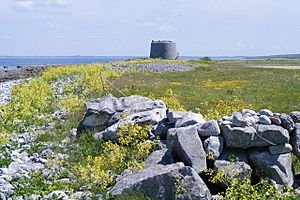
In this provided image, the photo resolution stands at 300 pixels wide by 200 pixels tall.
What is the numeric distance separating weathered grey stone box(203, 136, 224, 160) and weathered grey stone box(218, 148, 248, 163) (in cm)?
12

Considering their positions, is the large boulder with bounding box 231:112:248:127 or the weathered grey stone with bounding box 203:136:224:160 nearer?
the weathered grey stone with bounding box 203:136:224:160

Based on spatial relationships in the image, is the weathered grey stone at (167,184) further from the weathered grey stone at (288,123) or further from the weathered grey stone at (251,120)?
the weathered grey stone at (288,123)

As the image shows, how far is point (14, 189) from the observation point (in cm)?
889

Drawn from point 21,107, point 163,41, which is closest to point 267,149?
point 21,107

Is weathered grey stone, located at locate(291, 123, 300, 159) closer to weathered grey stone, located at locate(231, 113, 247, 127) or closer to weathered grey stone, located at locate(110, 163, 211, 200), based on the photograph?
weathered grey stone, located at locate(231, 113, 247, 127)

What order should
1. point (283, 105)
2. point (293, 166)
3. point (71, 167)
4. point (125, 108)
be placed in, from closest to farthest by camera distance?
point (293, 166) < point (71, 167) < point (125, 108) < point (283, 105)

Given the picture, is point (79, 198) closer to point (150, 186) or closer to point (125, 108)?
point (150, 186)

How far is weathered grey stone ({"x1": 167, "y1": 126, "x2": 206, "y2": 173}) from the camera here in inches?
336

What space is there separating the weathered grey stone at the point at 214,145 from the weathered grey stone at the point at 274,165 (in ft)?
2.03

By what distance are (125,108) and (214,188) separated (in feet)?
16.2

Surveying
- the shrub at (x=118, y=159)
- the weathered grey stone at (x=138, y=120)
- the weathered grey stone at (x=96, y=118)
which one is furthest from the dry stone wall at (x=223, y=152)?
the weathered grey stone at (x=96, y=118)

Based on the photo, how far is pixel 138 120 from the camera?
37.8 feet

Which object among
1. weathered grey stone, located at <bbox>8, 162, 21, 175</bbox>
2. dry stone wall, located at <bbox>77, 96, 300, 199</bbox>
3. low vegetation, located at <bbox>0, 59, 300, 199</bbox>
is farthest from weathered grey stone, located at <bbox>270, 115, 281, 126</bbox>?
weathered grey stone, located at <bbox>8, 162, 21, 175</bbox>

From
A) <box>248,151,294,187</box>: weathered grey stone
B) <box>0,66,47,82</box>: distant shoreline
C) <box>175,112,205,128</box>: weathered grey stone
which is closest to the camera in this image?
<box>248,151,294,187</box>: weathered grey stone
